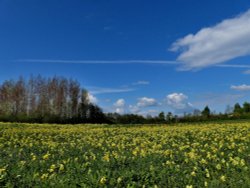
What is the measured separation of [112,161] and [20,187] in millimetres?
2149

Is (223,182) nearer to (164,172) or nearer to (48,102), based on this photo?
(164,172)

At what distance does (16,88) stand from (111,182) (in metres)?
47.7

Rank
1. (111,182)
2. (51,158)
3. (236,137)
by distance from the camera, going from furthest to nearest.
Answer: (236,137), (51,158), (111,182)

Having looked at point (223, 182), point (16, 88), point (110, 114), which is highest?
point (16, 88)

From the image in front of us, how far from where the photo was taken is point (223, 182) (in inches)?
183

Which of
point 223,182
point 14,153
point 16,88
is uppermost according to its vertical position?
point 16,88

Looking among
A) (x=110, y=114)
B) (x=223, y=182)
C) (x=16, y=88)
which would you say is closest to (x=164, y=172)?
(x=223, y=182)

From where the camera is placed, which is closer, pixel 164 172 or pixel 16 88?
pixel 164 172

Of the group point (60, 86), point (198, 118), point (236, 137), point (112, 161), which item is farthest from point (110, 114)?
point (112, 161)

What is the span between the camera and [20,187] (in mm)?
4289

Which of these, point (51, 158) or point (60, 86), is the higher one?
point (60, 86)

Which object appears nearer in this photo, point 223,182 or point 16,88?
point 223,182

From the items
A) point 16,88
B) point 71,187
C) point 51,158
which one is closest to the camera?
point 71,187

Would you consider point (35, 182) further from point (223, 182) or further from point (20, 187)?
point (223, 182)
